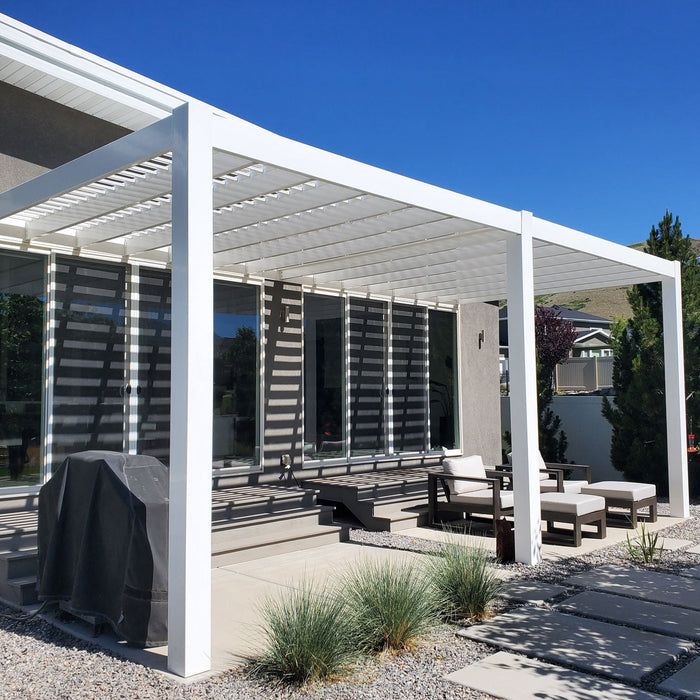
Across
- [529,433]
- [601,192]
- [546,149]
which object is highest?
[601,192]

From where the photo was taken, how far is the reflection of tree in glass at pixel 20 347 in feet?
24.2

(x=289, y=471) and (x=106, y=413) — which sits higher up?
(x=106, y=413)

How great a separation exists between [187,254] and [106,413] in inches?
172

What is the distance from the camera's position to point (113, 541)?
489 cm

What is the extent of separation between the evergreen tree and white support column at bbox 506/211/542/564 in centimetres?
643

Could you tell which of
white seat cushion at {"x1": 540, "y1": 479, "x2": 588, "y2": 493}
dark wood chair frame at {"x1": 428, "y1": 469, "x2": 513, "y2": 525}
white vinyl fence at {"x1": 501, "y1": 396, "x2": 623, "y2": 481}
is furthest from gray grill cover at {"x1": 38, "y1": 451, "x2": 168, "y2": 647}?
white vinyl fence at {"x1": 501, "y1": 396, "x2": 623, "y2": 481}

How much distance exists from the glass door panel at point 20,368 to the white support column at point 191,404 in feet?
12.6

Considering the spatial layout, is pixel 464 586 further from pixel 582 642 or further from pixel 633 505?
pixel 633 505

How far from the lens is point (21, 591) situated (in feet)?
18.0

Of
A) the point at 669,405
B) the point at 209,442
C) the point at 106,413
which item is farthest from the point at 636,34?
the point at 209,442

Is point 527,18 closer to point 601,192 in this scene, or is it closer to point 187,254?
point 187,254

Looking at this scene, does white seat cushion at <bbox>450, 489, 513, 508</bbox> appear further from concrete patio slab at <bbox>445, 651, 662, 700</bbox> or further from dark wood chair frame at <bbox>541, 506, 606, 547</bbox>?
concrete patio slab at <bbox>445, 651, 662, 700</bbox>

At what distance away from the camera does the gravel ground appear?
3.91m

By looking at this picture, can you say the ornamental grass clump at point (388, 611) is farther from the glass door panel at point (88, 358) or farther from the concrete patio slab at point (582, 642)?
the glass door panel at point (88, 358)
